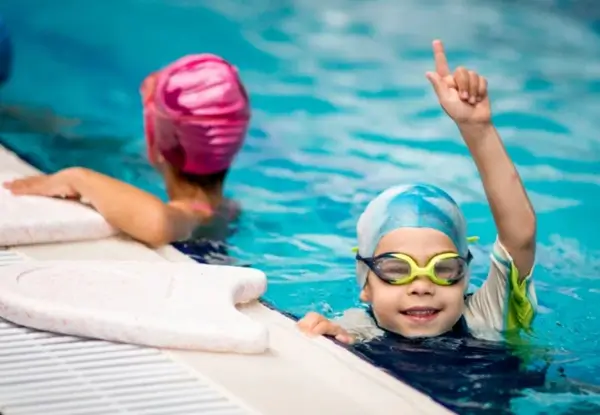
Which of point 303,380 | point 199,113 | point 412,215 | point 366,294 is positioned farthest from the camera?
point 199,113

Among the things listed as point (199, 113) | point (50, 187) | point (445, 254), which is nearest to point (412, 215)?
point (445, 254)

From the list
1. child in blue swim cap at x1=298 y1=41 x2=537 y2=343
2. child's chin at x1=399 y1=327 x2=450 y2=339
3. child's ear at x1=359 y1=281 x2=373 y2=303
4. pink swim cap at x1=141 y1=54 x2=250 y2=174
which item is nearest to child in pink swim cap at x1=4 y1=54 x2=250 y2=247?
pink swim cap at x1=141 y1=54 x2=250 y2=174

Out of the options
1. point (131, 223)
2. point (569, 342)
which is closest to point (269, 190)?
point (131, 223)

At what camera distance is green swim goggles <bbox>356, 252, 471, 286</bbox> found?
3602 millimetres

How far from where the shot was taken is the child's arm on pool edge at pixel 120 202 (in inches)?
169

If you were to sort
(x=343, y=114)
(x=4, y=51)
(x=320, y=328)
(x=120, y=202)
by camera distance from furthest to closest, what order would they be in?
(x=343, y=114) < (x=4, y=51) < (x=120, y=202) < (x=320, y=328)

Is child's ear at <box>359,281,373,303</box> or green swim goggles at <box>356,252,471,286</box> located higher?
green swim goggles at <box>356,252,471,286</box>

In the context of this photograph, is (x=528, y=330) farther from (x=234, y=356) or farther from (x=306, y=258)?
(x=306, y=258)

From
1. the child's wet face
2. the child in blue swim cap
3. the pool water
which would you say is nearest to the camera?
the child in blue swim cap

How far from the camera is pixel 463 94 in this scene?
3.50 metres

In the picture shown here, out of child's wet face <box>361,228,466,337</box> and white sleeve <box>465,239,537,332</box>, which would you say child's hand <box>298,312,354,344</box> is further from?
white sleeve <box>465,239,537,332</box>

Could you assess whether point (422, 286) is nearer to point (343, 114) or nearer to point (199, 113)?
point (199, 113)

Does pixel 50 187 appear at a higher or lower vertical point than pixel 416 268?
lower

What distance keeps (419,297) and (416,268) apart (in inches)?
3.9
